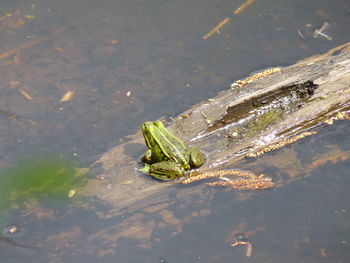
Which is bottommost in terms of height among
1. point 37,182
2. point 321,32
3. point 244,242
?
point 244,242

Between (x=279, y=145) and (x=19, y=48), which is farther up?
(x=19, y=48)

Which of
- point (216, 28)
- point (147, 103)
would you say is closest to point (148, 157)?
point (147, 103)

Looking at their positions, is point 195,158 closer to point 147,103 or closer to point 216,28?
point 147,103

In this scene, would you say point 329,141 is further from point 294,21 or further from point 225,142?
point 294,21

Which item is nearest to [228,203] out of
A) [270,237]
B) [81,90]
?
[270,237]

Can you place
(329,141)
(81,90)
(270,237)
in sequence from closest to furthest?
(270,237)
(329,141)
(81,90)

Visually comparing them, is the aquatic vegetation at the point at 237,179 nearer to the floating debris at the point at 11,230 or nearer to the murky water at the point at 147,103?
the murky water at the point at 147,103

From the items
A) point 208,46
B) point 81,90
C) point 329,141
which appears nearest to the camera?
point 329,141
